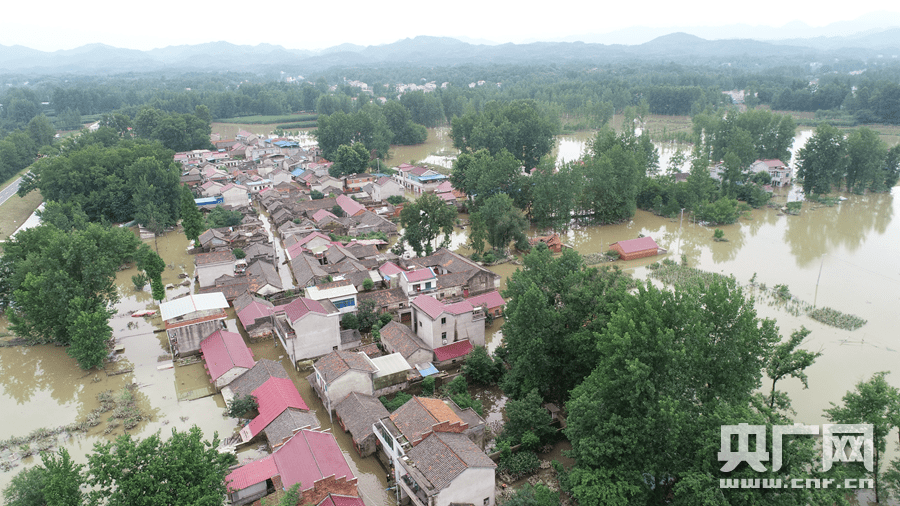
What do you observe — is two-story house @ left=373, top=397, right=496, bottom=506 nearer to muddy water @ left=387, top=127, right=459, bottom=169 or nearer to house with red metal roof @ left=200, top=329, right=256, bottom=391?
house with red metal roof @ left=200, top=329, right=256, bottom=391

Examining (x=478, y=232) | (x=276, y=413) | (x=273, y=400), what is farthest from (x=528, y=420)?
(x=478, y=232)

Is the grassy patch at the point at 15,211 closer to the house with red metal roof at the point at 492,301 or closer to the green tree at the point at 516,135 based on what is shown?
the house with red metal roof at the point at 492,301

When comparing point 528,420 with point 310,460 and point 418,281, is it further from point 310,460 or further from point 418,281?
point 418,281

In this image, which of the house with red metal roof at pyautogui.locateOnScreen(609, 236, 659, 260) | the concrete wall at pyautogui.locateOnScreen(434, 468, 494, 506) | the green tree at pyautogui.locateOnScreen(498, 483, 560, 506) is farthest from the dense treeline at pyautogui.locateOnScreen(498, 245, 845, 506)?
the house with red metal roof at pyautogui.locateOnScreen(609, 236, 659, 260)

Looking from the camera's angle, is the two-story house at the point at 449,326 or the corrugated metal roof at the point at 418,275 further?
the corrugated metal roof at the point at 418,275

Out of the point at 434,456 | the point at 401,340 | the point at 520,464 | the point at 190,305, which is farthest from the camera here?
the point at 190,305

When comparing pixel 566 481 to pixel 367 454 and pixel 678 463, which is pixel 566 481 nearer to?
pixel 678 463

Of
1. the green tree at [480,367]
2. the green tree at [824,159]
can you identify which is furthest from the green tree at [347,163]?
the green tree at [824,159]
